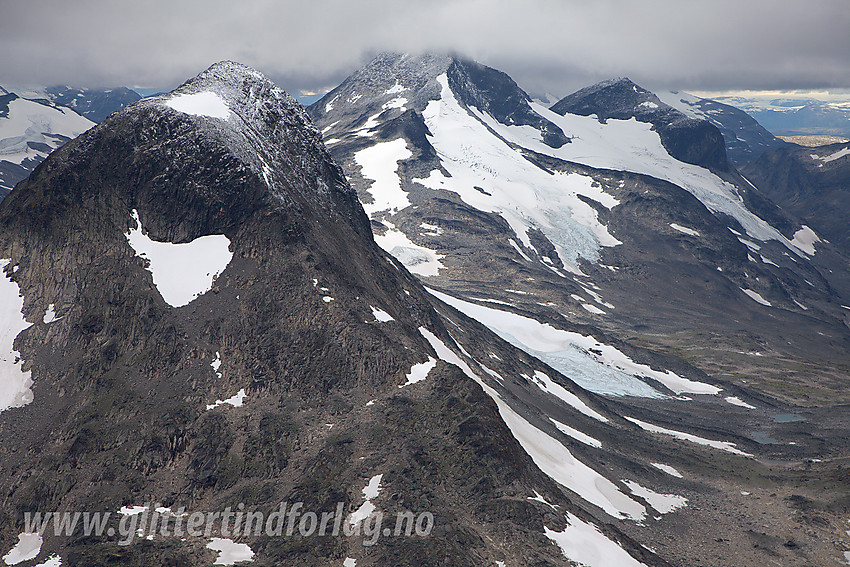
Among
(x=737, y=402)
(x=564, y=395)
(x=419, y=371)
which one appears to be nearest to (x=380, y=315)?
(x=419, y=371)

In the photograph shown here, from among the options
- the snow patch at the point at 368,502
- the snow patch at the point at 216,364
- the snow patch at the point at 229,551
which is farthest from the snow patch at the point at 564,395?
the snow patch at the point at 229,551

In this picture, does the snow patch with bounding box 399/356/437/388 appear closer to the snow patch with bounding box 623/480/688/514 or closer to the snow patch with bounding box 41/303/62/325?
the snow patch with bounding box 41/303/62/325

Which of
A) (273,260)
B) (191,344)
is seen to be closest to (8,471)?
(191,344)

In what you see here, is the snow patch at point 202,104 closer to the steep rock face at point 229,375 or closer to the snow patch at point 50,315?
the steep rock face at point 229,375

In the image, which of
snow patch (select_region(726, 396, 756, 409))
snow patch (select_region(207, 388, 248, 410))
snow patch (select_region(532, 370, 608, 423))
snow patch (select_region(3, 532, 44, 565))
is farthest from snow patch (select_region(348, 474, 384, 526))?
snow patch (select_region(726, 396, 756, 409))

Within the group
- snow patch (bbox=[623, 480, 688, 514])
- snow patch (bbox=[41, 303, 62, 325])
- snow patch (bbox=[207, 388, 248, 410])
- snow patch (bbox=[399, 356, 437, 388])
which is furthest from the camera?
snow patch (bbox=[623, 480, 688, 514])
